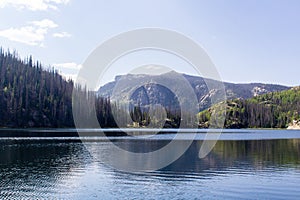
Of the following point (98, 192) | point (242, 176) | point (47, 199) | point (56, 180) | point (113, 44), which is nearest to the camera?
point (47, 199)

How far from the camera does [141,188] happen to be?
141 feet

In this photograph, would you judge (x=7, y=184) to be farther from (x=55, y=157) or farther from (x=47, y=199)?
(x=55, y=157)

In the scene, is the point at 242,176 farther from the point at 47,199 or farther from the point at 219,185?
the point at 47,199

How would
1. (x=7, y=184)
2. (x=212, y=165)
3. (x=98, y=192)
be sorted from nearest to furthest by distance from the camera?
(x=98, y=192) → (x=7, y=184) → (x=212, y=165)

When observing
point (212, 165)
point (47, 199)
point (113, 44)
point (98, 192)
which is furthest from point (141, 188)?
point (113, 44)

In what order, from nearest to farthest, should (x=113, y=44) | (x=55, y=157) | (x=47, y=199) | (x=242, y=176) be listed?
(x=47, y=199) < (x=242, y=176) < (x=55, y=157) < (x=113, y=44)

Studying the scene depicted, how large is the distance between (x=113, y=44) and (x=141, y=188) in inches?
5526

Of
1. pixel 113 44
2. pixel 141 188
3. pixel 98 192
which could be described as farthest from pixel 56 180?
pixel 113 44

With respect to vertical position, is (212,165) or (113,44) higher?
(113,44)

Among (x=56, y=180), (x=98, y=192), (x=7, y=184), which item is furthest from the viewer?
(x=56, y=180)

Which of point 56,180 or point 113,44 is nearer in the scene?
point 56,180

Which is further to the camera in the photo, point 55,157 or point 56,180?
point 55,157

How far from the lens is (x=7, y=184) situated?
43.7m

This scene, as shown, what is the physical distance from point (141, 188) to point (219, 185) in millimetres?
11266
